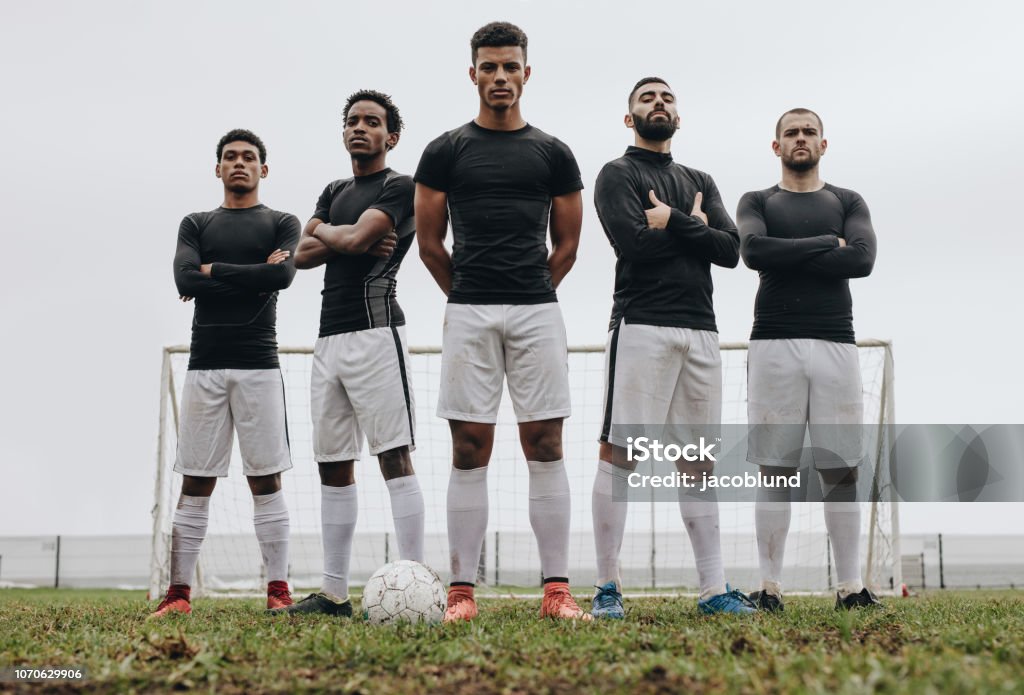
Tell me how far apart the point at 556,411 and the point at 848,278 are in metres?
2.20

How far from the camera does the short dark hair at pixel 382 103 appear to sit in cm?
625

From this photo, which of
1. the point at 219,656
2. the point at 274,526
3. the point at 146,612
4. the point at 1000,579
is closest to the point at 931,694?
the point at 219,656

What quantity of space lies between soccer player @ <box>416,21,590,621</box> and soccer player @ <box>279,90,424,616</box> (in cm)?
57

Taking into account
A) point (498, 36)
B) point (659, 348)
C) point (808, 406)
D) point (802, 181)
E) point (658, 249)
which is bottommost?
point (808, 406)

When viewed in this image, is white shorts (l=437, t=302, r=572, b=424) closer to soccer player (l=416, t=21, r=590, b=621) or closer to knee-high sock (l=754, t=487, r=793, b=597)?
soccer player (l=416, t=21, r=590, b=621)

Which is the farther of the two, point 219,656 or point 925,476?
point 925,476

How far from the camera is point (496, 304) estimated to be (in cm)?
511

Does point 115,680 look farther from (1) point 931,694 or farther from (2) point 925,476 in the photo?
(2) point 925,476

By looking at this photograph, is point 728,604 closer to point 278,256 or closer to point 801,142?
point 801,142

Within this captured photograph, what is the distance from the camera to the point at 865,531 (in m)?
11.4

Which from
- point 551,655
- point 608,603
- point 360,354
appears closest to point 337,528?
point 360,354

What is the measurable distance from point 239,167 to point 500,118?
2311 millimetres

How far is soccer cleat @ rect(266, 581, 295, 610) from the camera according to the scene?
20.5 ft

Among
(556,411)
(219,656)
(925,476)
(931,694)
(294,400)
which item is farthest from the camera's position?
(294,400)
